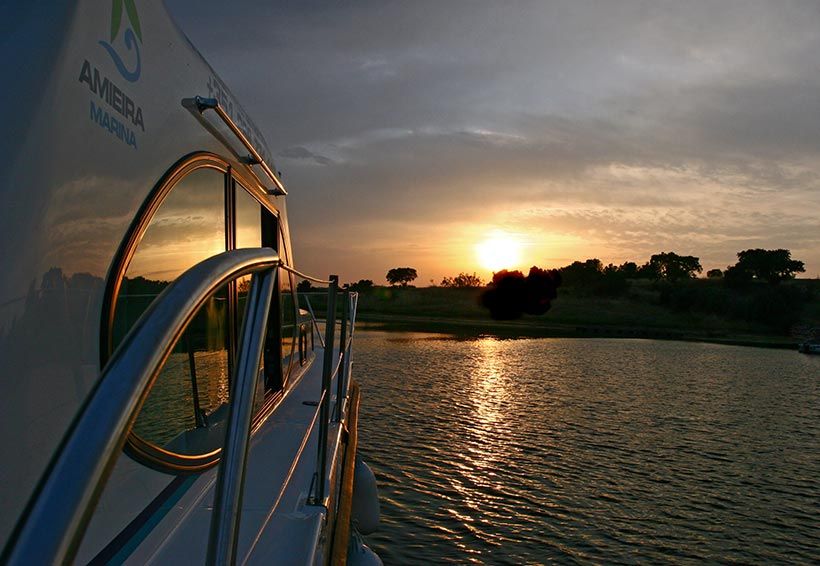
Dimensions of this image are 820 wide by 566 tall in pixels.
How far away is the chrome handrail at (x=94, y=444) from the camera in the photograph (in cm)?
73

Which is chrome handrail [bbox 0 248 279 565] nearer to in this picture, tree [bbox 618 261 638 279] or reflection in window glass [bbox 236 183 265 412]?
reflection in window glass [bbox 236 183 265 412]

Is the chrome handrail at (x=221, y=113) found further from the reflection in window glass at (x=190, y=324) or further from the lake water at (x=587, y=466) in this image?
the lake water at (x=587, y=466)

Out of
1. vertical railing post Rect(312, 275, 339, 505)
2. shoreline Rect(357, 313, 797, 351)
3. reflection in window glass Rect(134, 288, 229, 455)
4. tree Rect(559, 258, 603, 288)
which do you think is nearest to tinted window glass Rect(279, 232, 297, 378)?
reflection in window glass Rect(134, 288, 229, 455)

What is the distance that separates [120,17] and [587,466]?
9.84 m

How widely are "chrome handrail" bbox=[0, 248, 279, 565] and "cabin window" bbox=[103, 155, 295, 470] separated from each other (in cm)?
118

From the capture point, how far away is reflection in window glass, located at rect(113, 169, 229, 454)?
270cm

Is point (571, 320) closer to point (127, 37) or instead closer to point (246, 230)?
point (246, 230)

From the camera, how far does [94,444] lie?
79 cm

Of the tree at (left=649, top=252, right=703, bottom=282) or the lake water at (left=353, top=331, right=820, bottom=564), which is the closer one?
the lake water at (left=353, top=331, right=820, bottom=564)

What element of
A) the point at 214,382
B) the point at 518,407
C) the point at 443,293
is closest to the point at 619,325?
the point at 443,293

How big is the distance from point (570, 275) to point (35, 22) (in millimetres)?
86941

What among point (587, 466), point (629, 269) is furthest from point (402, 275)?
point (587, 466)

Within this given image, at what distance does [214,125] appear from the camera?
361cm

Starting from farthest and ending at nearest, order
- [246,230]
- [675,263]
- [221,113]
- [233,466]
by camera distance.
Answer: [675,263] → [246,230] → [221,113] → [233,466]
